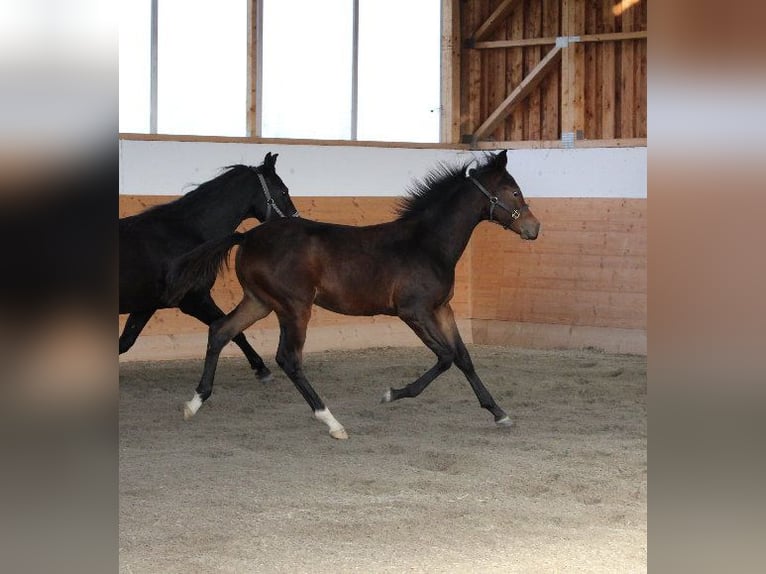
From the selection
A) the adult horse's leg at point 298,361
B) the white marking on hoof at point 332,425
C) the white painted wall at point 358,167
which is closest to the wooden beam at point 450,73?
the white painted wall at point 358,167

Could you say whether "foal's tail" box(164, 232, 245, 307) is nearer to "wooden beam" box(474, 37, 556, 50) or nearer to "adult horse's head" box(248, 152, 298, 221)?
"adult horse's head" box(248, 152, 298, 221)

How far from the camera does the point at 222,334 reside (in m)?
7.01

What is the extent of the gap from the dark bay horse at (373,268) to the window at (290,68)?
3.47 metres

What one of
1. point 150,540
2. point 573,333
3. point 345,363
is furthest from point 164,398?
point 573,333

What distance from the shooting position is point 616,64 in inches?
430

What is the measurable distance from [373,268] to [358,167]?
164 inches

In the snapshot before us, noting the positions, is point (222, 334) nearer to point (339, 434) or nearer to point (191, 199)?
point (339, 434)

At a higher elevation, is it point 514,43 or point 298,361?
point 514,43

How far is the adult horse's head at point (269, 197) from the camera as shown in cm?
789

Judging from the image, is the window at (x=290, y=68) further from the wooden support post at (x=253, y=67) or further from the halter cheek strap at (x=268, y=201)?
the halter cheek strap at (x=268, y=201)

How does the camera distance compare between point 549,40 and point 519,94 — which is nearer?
point 549,40

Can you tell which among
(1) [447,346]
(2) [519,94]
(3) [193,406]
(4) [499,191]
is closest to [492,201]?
(4) [499,191]

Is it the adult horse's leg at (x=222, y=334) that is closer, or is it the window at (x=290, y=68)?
the adult horse's leg at (x=222, y=334)

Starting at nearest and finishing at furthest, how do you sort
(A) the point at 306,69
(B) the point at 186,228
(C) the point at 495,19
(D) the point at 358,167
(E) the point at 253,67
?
1. (B) the point at 186,228
2. (E) the point at 253,67
3. (A) the point at 306,69
4. (D) the point at 358,167
5. (C) the point at 495,19
